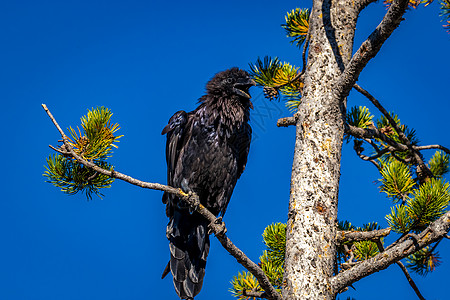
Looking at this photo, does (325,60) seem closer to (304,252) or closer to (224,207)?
(304,252)

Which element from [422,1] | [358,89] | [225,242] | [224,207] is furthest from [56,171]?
[422,1]

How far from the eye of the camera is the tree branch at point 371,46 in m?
2.71

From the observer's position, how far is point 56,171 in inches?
127

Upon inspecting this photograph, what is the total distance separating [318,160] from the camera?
3053 mm

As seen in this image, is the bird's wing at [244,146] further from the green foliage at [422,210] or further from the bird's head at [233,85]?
the green foliage at [422,210]

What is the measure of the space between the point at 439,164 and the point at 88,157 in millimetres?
3065

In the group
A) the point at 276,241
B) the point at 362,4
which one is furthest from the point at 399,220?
the point at 362,4

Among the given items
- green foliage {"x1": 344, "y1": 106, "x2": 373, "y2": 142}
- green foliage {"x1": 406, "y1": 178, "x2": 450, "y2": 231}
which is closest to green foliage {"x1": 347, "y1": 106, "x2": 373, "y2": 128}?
green foliage {"x1": 344, "y1": 106, "x2": 373, "y2": 142}

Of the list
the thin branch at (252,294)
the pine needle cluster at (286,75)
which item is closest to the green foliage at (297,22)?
the pine needle cluster at (286,75)

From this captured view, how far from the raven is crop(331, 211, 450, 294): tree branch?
1764mm

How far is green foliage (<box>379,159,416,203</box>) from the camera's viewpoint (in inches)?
142

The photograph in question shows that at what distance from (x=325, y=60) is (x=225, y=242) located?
58.0 inches

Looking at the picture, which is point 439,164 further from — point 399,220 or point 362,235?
point 362,235

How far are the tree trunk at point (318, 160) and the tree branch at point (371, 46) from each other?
0.34 feet
